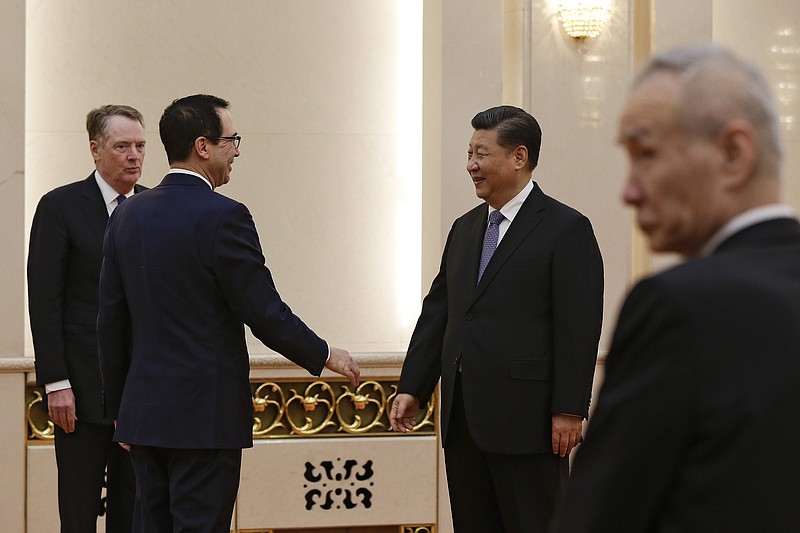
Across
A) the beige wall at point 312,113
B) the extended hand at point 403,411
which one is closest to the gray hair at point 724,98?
the extended hand at point 403,411

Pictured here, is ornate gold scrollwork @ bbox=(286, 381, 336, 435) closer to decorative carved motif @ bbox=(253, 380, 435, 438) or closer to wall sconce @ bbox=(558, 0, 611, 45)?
decorative carved motif @ bbox=(253, 380, 435, 438)

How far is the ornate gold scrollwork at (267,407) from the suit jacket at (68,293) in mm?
1015

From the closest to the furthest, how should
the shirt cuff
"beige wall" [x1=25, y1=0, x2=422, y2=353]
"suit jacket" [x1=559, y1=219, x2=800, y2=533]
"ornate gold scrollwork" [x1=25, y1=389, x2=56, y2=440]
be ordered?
"suit jacket" [x1=559, y1=219, x2=800, y2=533], the shirt cuff, "ornate gold scrollwork" [x1=25, y1=389, x2=56, y2=440], "beige wall" [x1=25, y1=0, x2=422, y2=353]

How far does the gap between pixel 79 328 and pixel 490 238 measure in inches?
57.7

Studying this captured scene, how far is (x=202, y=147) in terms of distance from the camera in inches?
123

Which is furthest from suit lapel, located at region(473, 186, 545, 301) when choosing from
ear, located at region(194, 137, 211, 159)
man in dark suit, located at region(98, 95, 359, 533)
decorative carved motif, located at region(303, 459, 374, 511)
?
decorative carved motif, located at region(303, 459, 374, 511)

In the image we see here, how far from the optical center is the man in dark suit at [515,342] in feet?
10.3

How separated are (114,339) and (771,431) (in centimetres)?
238

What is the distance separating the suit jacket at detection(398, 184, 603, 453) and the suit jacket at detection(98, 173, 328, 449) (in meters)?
0.60

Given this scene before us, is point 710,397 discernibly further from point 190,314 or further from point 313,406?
point 313,406

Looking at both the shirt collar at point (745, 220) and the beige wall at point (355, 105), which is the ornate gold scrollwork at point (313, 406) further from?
the shirt collar at point (745, 220)

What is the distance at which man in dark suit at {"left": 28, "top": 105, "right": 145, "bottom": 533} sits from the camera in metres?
3.65

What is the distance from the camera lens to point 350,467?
4.64 meters

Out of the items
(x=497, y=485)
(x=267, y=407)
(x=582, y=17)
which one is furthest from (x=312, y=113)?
(x=497, y=485)
